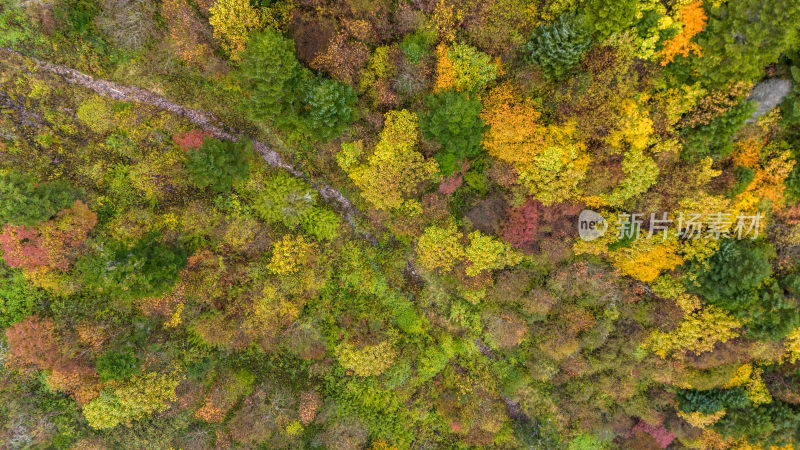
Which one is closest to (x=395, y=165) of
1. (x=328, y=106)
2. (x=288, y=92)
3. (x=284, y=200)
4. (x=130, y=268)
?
(x=328, y=106)

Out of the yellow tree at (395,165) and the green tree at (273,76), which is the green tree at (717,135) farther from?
the green tree at (273,76)

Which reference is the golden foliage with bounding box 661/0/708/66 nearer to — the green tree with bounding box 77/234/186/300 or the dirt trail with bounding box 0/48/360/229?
the dirt trail with bounding box 0/48/360/229

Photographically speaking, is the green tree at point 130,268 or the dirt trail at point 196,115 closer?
the green tree at point 130,268

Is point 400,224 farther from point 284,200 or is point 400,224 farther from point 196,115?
point 196,115

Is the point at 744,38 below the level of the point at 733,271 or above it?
above

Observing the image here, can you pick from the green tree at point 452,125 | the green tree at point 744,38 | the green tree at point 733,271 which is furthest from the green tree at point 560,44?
the green tree at point 733,271

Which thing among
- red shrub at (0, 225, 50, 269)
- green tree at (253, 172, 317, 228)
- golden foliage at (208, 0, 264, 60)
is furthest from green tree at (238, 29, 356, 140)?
red shrub at (0, 225, 50, 269)
